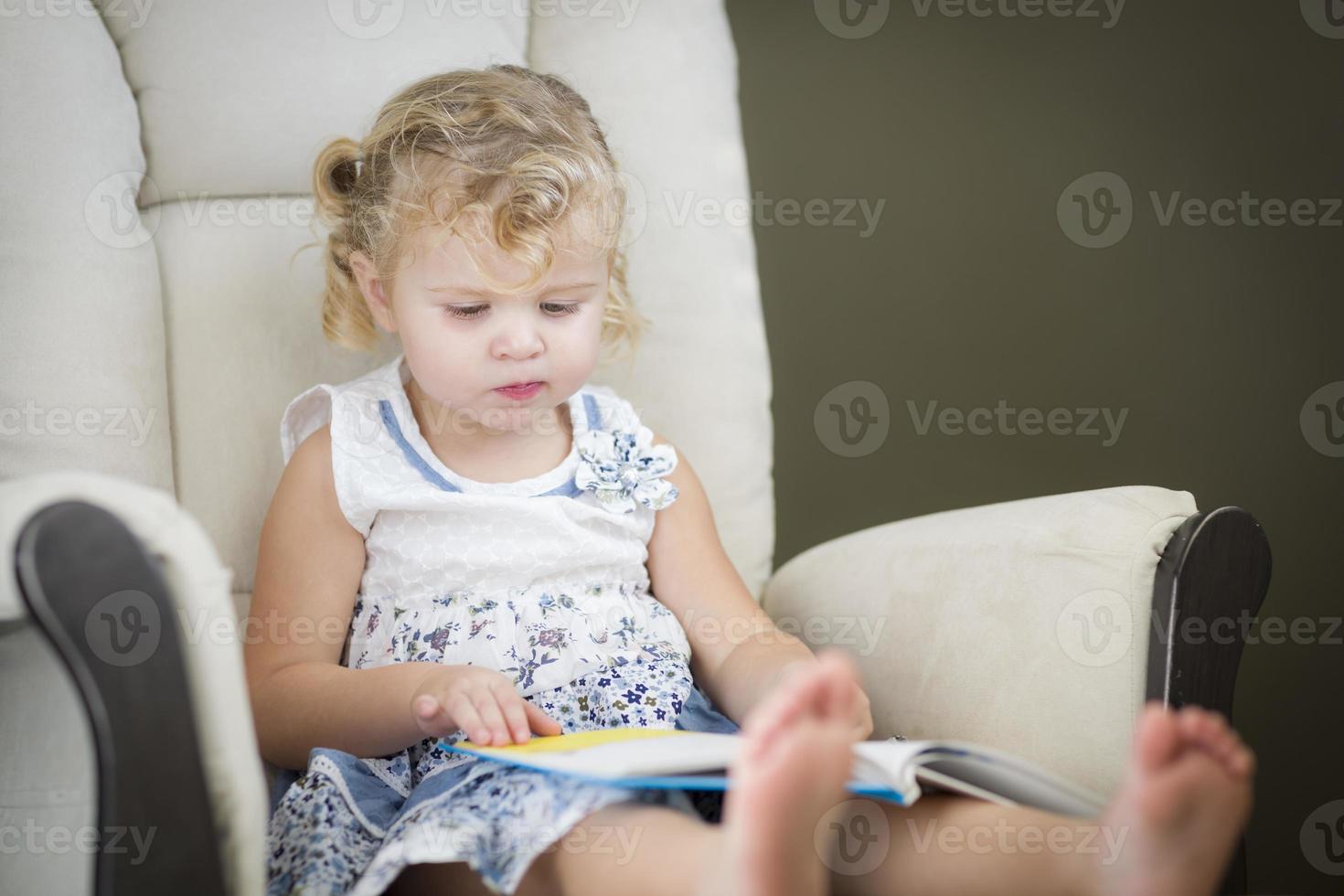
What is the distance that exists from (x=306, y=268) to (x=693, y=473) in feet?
1.63

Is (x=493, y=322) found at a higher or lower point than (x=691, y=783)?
higher

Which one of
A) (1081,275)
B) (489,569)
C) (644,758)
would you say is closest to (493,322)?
(489,569)

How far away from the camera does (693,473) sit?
1.27 m

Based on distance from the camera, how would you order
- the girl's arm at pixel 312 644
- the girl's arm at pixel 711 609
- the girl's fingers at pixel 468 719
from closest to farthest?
the girl's fingers at pixel 468 719 < the girl's arm at pixel 312 644 < the girl's arm at pixel 711 609

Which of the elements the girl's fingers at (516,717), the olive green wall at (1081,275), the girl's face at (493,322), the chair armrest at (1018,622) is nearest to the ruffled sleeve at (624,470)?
the girl's face at (493,322)

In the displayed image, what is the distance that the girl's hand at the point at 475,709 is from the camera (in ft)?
2.83

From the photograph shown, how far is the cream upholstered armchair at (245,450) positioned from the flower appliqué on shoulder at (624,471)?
0.16 m

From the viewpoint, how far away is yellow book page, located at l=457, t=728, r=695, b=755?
0.81 m

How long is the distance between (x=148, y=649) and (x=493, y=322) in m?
0.49

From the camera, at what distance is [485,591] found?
1123 millimetres

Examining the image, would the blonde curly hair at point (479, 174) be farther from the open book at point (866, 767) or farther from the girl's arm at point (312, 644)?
the open book at point (866, 767)

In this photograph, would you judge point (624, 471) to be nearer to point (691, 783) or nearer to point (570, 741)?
point (570, 741)

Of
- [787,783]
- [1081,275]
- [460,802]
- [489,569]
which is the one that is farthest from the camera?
[1081,275]

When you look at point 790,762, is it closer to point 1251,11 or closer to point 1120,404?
point 1120,404
